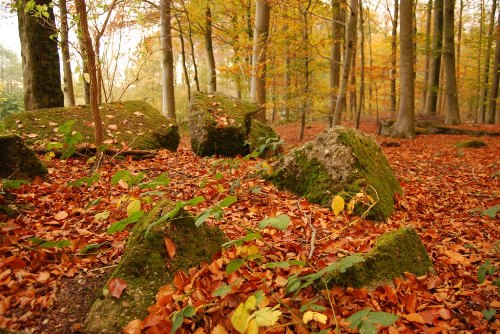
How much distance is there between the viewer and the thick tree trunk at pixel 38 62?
5.73 m

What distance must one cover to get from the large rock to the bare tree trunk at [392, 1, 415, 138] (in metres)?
6.51

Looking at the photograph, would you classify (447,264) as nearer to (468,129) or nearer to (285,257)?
(285,257)

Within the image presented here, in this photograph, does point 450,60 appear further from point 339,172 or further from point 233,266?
point 233,266

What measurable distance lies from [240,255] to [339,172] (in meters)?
1.97

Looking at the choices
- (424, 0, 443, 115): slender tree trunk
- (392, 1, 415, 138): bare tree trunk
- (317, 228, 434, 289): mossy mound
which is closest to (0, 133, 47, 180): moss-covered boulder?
(317, 228, 434, 289): mossy mound

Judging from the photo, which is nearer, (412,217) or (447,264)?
(447,264)

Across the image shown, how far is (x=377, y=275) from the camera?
94.1 inches

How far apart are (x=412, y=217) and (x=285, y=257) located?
85.6 inches

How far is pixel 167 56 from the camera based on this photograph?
39.7ft

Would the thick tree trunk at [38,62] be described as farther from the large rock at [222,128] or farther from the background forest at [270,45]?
the large rock at [222,128]

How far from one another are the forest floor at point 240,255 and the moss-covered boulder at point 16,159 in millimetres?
163

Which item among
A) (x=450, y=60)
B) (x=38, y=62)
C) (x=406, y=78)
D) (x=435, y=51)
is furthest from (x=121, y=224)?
(x=450, y=60)

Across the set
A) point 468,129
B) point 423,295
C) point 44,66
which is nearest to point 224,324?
point 423,295

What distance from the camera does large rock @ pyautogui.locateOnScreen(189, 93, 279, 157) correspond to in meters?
5.98
